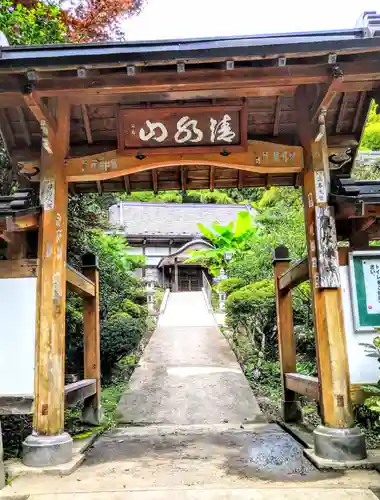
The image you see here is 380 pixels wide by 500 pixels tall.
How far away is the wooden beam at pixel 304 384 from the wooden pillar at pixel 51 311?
271 centimetres

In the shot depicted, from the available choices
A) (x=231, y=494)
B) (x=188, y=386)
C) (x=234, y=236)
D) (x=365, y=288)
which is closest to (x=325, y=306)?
(x=365, y=288)

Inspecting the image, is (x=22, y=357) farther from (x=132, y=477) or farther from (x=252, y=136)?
(x=252, y=136)

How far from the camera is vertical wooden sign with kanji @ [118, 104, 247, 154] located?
194 inches

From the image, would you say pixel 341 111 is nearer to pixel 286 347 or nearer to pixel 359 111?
pixel 359 111

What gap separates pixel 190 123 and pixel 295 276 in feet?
7.83

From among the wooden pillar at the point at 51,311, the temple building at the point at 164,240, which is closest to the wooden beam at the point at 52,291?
the wooden pillar at the point at 51,311

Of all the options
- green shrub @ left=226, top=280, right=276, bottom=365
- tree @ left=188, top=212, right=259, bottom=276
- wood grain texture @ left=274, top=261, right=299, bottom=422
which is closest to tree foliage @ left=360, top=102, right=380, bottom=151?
tree @ left=188, top=212, right=259, bottom=276

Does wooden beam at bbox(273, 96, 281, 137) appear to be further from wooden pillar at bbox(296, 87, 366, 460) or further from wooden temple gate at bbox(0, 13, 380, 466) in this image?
wooden pillar at bbox(296, 87, 366, 460)

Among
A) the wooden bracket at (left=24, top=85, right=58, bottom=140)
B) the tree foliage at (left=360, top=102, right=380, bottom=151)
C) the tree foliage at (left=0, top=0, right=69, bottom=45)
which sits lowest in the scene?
the wooden bracket at (left=24, top=85, right=58, bottom=140)

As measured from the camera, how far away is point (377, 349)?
414cm

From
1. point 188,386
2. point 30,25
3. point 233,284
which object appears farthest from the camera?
point 233,284

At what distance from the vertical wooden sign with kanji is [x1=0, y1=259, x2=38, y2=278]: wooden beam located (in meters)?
1.65

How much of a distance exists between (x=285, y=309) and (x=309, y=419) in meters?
1.82

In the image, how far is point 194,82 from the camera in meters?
4.37
